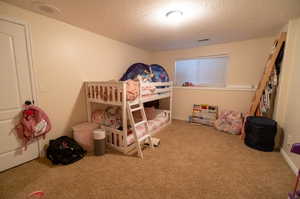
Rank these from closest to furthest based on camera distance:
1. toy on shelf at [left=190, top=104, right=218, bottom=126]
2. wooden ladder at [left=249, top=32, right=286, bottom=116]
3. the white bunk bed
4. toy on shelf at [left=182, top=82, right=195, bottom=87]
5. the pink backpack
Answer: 1. the pink backpack
2. the white bunk bed
3. wooden ladder at [left=249, top=32, right=286, bottom=116]
4. toy on shelf at [left=190, top=104, right=218, bottom=126]
5. toy on shelf at [left=182, top=82, right=195, bottom=87]

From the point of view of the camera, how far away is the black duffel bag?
1976 mm

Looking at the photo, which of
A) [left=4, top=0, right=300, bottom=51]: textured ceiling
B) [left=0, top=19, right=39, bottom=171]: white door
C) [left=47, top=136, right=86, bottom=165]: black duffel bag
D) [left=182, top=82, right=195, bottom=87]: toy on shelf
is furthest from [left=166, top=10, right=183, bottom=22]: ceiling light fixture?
[left=47, top=136, right=86, bottom=165]: black duffel bag

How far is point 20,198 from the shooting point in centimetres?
139

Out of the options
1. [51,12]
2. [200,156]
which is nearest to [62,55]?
[51,12]

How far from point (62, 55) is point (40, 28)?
0.47 meters

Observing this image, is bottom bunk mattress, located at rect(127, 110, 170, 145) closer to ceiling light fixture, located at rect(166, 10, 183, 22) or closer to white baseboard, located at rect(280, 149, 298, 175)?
ceiling light fixture, located at rect(166, 10, 183, 22)

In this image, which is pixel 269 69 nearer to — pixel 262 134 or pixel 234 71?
pixel 234 71

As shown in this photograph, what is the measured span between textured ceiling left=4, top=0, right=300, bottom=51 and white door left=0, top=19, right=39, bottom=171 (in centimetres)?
44

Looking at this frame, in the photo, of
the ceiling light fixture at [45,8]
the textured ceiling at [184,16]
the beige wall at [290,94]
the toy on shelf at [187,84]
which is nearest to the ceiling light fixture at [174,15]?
the textured ceiling at [184,16]

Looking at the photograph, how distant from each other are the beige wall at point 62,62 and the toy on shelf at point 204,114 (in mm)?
2737

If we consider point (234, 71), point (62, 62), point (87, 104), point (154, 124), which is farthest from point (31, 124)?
point (234, 71)

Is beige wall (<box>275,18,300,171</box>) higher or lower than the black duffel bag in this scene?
higher

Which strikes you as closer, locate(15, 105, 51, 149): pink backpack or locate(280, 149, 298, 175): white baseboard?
locate(280, 149, 298, 175): white baseboard

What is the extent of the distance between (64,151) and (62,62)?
1.55m
